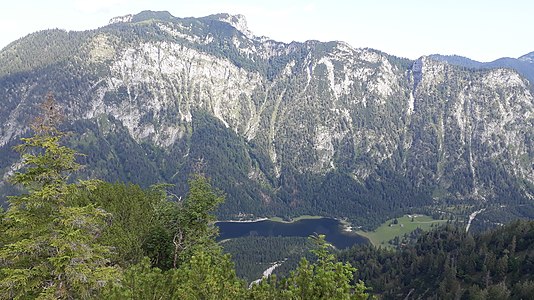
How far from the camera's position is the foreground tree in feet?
76.7

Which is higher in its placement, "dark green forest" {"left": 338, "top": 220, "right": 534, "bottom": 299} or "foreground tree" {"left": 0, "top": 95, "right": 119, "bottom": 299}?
"foreground tree" {"left": 0, "top": 95, "right": 119, "bottom": 299}

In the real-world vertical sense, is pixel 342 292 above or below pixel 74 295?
above

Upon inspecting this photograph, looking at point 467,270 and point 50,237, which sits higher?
point 50,237

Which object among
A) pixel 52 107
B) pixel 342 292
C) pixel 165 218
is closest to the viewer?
pixel 342 292

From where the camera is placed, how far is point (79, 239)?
80.6 ft

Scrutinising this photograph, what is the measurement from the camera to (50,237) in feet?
78.1

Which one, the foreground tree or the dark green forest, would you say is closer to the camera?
the foreground tree

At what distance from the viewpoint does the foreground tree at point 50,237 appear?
2339 centimetres

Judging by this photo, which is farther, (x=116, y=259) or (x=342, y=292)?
(x=116, y=259)

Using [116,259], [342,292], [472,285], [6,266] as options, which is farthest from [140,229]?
[472,285]

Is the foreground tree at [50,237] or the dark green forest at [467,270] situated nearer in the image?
the foreground tree at [50,237]

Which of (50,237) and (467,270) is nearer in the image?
(50,237)

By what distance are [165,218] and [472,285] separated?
14149 centimetres

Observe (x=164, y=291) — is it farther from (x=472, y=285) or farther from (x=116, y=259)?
(x=472, y=285)
